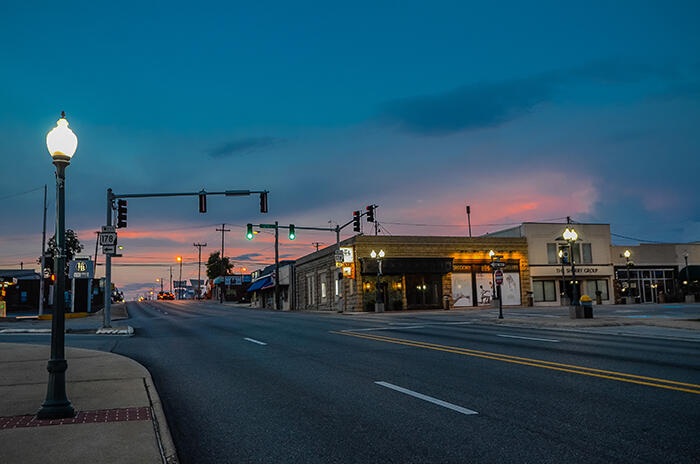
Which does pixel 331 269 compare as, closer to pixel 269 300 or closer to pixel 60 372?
pixel 269 300

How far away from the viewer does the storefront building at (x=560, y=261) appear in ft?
170

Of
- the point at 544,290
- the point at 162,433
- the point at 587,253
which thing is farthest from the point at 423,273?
the point at 162,433

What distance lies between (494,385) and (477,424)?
240 cm

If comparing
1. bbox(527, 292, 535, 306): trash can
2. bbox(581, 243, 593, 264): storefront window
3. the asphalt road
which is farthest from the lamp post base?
bbox(581, 243, 593, 264): storefront window

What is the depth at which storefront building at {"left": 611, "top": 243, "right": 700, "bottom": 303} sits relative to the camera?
54947mm

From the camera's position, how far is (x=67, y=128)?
7.17 m

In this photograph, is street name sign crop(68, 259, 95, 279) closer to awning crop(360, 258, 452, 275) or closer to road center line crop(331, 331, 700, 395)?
awning crop(360, 258, 452, 275)

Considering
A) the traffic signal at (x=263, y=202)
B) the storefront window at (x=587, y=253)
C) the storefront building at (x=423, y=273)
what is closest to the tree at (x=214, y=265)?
the storefront building at (x=423, y=273)

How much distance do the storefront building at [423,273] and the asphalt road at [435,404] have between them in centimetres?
3201

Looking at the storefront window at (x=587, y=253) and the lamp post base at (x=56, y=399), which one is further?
the storefront window at (x=587, y=253)

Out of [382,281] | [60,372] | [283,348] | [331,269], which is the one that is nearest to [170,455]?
[60,372]

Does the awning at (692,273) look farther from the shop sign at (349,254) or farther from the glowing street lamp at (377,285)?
the shop sign at (349,254)

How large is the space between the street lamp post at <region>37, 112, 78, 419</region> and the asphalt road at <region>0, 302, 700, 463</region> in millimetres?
1407

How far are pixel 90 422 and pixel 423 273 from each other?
42936 millimetres
